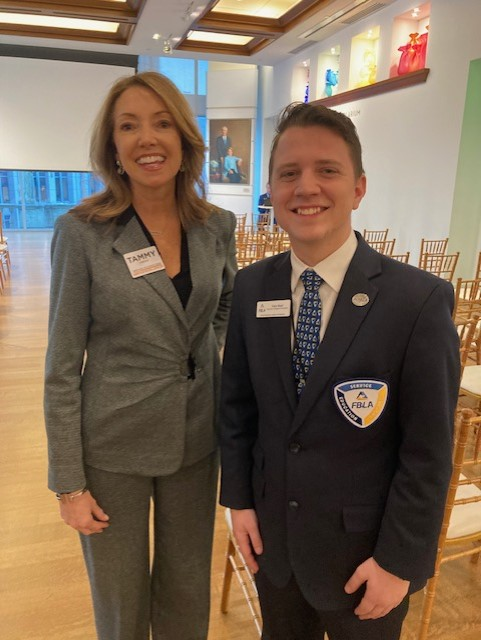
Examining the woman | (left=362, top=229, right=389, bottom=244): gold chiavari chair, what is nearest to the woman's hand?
the woman

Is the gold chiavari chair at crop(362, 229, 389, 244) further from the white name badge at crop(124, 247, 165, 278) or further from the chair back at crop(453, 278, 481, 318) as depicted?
the white name badge at crop(124, 247, 165, 278)

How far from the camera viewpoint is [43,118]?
1292 cm

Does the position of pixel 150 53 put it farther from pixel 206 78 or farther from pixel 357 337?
pixel 357 337

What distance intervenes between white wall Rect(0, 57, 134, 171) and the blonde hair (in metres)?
12.4

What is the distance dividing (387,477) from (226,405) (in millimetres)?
418

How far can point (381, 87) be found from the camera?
934 cm

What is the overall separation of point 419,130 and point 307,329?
867cm

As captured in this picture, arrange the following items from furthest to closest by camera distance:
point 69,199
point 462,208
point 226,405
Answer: point 69,199
point 462,208
point 226,405

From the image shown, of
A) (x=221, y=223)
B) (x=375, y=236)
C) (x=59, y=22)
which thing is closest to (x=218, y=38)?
(x=59, y=22)

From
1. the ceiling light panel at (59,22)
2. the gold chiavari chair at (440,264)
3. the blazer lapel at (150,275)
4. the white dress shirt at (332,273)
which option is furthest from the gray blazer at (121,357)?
the ceiling light panel at (59,22)

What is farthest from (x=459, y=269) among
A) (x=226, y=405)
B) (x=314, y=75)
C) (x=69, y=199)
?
(x=69, y=199)

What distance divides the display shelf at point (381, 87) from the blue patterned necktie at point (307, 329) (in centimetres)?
688

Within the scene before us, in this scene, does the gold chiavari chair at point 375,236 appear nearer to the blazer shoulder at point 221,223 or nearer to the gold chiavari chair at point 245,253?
the gold chiavari chair at point 245,253

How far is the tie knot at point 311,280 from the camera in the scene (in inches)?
43.1
